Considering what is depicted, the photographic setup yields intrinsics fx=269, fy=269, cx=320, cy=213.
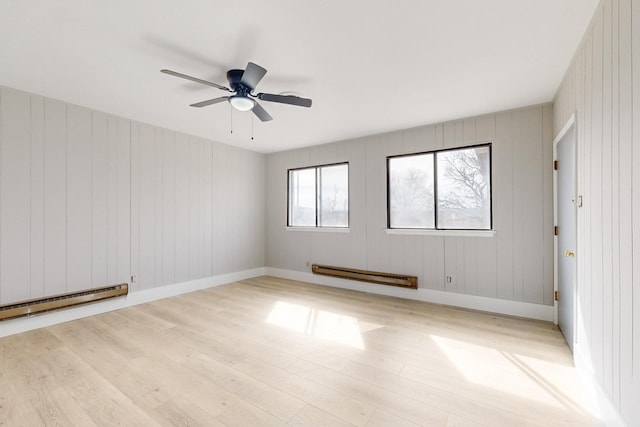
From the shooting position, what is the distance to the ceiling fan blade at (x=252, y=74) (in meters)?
2.18

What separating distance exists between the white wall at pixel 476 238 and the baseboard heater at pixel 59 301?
128 inches

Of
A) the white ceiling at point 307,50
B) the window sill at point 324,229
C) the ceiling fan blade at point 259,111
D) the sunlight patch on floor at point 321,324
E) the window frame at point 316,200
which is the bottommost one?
the sunlight patch on floor at point 321,324

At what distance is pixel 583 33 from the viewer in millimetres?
2074

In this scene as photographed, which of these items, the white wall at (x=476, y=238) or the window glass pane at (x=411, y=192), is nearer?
the white wall at (x=476, y=238)

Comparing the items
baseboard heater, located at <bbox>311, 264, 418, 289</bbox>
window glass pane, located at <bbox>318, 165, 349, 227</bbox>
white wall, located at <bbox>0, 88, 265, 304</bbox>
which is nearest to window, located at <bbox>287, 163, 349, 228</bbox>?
window glass pane, located at <bbox>318, 165, 349, 227</bbox>

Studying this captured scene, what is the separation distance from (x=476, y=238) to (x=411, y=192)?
1166mm

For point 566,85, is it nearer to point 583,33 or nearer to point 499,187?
point 583,33

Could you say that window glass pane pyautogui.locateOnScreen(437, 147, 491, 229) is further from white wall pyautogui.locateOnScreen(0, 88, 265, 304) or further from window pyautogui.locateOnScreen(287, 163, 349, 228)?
white wall pyautogui.locateOnScreen(0, 88, 265, 304)

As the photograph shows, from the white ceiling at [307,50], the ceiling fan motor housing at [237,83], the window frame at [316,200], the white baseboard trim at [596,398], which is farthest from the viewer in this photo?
the window frame at [316,200]

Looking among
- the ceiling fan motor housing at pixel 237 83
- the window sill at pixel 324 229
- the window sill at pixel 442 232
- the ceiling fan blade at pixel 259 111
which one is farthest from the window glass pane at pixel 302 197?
the ceiling fan motor housing at pixel 237 83

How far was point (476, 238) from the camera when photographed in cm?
382

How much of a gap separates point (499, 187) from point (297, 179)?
3697mm

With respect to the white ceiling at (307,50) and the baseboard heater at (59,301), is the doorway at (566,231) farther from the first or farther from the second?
the baseboard heater at (59,301)

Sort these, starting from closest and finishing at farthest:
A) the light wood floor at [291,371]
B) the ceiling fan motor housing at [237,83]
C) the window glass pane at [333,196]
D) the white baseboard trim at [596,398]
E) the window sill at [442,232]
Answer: the white baseboard trim at [596,398]
the light wood floor at [291,371]
the ceiling fan motor housing at [237,83]
the window sill at [442,232]
the window glass pane at [333,196]
